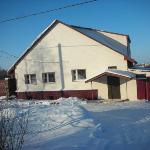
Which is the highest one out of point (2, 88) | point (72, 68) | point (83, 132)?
point (72, 68)

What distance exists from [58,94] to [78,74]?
2.53m

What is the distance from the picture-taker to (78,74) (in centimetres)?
2644

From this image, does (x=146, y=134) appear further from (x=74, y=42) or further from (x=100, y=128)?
(x=74, y=42)

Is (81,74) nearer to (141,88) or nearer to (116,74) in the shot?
(116,74)

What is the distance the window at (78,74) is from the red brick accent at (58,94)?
108cm

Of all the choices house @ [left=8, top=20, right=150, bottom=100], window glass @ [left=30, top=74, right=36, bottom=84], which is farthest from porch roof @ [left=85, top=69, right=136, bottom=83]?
window glass @ [left=30, top=74, right=36, bottom=84]

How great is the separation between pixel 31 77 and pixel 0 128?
22502 mm

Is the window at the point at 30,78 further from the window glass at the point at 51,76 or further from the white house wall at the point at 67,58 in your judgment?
the window glass at the point at 51,76

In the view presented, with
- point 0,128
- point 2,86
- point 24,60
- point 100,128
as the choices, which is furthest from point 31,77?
point 0,128

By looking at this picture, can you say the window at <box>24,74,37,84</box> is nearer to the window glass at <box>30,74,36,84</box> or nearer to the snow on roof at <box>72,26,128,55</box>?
the window glass at <box>30,74,36,84</box>

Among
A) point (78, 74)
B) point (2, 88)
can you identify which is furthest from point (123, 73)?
point (2, 88)

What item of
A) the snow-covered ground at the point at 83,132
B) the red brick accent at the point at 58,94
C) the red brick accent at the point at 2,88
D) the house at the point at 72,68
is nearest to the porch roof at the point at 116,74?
the house at the point at 72,68

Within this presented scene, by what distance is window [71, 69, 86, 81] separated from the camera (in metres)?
26.1

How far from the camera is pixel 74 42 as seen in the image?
86.5ft
